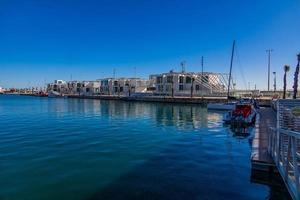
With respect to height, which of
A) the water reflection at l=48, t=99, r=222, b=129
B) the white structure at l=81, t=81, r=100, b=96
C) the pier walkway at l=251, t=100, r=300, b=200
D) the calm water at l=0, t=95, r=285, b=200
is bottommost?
the water reflection at l=48, t=99, r=222, b=129

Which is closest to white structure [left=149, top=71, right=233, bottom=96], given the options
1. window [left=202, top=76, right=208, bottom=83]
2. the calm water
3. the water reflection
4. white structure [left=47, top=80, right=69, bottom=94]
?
window [left=202, top=76, right=208, bottom=83]

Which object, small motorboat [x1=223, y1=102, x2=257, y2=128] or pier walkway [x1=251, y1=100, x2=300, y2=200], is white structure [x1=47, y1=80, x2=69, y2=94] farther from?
pier walkway [x1=251, y1=100, x2=300, y2=200]

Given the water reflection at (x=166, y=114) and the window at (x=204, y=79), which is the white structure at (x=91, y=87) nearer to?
the window at (x=204, y=79)

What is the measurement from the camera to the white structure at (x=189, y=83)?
8971 centimetres

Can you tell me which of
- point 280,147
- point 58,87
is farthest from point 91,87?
point 280,147

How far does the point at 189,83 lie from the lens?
95.6 meters

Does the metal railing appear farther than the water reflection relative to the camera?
No

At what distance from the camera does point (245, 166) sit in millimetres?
12180

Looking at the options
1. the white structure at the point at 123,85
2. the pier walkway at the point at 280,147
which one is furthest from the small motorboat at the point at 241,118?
the white structure at the point at 123,85

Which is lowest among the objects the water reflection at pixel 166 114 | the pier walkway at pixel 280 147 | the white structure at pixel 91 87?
the water reflection at pixel 166 114

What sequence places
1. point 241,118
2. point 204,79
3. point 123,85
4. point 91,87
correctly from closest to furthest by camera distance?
point 241,118 < point 204,79 < point 123,85 < point 91,87

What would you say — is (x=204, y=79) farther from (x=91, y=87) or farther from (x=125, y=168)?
(x=125, y=168)

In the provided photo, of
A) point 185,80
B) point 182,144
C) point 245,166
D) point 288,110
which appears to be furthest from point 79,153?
point 185,80

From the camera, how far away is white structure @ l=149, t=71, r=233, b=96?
89706mm
